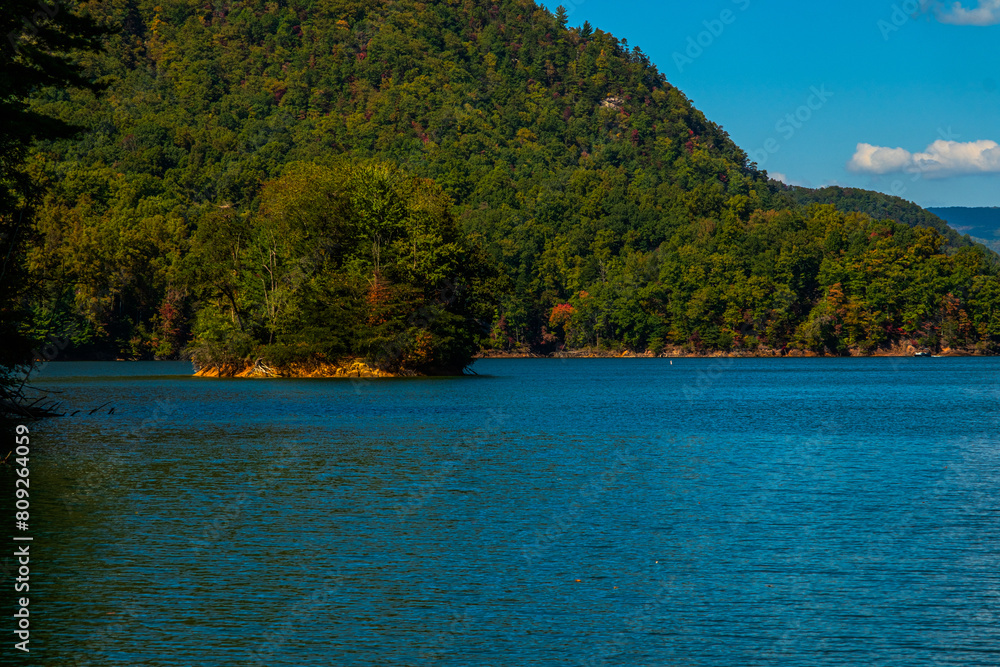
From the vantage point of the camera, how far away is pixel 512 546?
2095 cm

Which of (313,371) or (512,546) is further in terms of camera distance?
(313,371)

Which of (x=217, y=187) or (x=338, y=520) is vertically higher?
(x=217, y=187)

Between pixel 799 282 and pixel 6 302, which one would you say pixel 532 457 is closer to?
pixel 6 302

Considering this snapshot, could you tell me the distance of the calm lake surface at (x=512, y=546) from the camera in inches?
578

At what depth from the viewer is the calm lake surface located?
14680mm

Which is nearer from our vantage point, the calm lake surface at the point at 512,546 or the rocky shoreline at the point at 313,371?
the calm lake surface at the point at 512,546

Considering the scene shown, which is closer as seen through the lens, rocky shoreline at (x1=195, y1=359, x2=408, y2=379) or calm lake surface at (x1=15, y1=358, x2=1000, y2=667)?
calm lake surface at (x1=15, y1=358, x2=1000, y2=667)

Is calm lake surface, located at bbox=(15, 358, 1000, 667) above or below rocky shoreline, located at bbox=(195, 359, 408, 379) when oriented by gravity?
above

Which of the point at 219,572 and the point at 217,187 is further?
the point at 217,187

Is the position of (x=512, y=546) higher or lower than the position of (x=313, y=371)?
higher

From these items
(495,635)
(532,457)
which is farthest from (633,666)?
(532,457)

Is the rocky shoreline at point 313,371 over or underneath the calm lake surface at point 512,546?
underneath

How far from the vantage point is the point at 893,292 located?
174875 mm

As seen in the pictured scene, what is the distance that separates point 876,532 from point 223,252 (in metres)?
84.3
